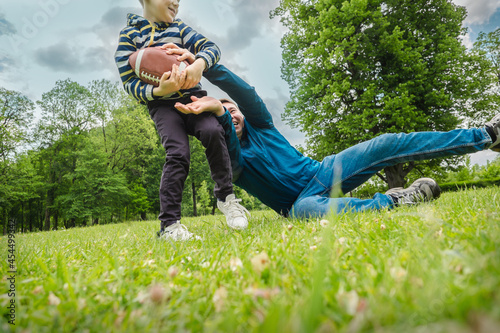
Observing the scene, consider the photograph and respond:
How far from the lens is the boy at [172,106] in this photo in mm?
2359

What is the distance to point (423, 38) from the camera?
11.3 m

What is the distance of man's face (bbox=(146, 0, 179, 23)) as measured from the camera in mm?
2771

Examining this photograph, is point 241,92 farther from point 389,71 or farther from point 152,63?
point 389,71

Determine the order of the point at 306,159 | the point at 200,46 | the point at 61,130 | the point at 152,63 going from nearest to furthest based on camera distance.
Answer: the point at 152,63 < the point at 200,46 < the point at 306,159 < the point at 61,130

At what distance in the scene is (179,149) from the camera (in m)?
2.41

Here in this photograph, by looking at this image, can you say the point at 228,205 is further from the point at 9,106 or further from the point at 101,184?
the point at 9,106

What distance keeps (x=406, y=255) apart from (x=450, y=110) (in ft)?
46.5

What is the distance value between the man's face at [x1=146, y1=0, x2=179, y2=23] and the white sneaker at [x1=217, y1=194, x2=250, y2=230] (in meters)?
2.13

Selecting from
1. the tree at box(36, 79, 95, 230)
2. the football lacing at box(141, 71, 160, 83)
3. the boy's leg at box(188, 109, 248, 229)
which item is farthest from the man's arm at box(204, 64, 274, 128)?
the tree at box(36, 79, 95, 230)

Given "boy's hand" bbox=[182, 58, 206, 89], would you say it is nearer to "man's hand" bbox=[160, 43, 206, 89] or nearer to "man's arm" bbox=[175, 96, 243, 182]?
"man's hand" bbox=[160, 43, 206, 89]

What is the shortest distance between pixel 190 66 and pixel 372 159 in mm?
2172

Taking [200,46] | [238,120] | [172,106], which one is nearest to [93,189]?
[238,120]

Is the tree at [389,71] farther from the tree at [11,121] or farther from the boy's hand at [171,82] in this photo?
the tree at [11,121]

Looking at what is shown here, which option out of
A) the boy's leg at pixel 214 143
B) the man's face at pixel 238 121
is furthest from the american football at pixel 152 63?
the man's face at pixel 238 121
